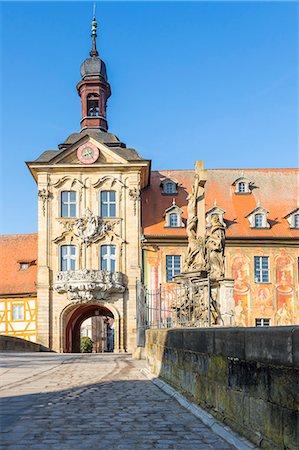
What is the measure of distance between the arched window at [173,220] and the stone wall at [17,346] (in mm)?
10368

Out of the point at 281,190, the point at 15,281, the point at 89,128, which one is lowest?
the point at 15,281

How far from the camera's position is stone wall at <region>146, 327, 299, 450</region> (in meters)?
4.55

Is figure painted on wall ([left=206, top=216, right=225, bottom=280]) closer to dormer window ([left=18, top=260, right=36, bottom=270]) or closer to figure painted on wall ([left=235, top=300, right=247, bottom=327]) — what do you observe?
figure painted on wall ([left=235, top=300, right=247, bottom=327])

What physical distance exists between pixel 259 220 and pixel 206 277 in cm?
2392

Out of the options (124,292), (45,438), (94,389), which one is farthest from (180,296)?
(124,292)

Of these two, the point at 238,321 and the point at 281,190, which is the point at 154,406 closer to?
the point at 238,321

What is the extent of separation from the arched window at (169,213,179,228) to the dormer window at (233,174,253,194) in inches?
201

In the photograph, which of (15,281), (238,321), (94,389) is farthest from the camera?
(15,281)

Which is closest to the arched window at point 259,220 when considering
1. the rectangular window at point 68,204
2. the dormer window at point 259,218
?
the dormer window at point 259,218

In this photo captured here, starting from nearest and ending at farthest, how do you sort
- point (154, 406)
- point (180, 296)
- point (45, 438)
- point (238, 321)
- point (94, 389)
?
point (45, 438)
point (154, 406)
point (94, 389)
point (180, 296)
point (238, 321)

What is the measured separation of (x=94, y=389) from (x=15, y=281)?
1210 inches

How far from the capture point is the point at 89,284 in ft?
118

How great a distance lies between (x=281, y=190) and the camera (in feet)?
138

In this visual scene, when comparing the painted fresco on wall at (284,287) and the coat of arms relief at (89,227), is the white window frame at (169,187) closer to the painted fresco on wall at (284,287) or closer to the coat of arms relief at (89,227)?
the coat of arms relief at (89,227)
